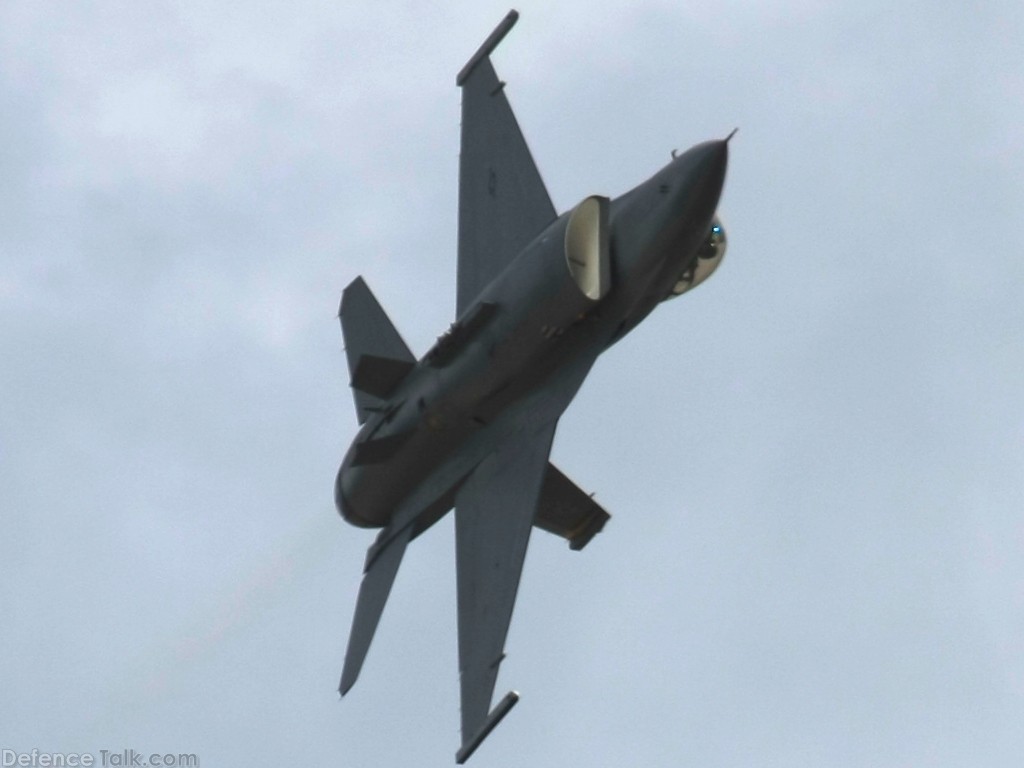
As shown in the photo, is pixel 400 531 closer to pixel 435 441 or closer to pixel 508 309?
pixel 435 441

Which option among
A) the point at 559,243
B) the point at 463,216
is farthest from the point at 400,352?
the point at 559,243

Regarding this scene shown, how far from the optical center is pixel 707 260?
4475 cm

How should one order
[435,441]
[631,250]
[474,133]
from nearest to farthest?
1. [631,250]
2. [435,441]
3. [474,133]

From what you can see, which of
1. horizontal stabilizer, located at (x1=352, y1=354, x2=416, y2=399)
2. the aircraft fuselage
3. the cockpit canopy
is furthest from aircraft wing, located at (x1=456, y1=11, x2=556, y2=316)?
the cockpit canopy

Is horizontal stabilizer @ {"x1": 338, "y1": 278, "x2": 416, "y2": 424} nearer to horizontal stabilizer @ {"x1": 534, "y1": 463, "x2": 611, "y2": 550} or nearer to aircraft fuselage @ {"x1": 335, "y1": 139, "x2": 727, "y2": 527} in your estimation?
aircraft fuselage @ {"x1": 335, "y1": 139, "x2": 727, "y2": 527}

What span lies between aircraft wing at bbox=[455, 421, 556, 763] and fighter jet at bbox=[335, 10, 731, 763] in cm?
4

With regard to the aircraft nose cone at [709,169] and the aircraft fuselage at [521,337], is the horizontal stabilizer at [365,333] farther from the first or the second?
the aircraft nose cone at [709,169]

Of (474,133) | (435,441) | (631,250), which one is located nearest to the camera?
(631,250)

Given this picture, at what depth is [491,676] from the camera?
144 ft

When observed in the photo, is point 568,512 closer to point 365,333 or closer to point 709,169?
point 365,333

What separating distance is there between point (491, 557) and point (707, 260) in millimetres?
6820

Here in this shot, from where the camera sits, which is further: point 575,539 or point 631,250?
point 575,539

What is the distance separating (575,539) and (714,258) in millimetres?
6918

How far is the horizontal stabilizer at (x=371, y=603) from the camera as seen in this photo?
157ft
